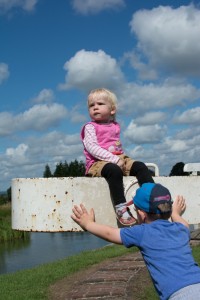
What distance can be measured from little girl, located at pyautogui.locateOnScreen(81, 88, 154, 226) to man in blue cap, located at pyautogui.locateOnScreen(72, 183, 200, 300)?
10 cm

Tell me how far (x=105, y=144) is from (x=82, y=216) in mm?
656

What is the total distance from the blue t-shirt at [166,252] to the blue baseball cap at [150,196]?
7.2 inches

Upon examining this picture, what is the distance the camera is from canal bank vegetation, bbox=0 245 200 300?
31.3ft

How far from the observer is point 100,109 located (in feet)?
10.1

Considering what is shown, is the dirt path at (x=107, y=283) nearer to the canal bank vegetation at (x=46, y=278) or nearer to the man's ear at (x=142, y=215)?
the canal bank vegetation at (x=46, y=278)

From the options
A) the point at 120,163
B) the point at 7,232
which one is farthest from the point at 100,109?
the point at 7,232

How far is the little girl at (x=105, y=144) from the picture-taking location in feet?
9.50

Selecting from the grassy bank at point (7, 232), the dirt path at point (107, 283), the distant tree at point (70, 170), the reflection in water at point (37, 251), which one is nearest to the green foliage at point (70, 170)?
the distant tree at point (70, 170)

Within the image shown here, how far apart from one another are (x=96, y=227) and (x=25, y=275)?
31.9 ft

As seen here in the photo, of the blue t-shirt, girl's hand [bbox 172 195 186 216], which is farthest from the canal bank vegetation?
girl's hand [bbox 172 195 186 216]

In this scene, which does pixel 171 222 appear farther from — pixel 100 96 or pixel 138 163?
pixel 100 96

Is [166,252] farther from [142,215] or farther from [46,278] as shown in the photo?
[46,278]

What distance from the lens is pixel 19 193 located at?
277cm

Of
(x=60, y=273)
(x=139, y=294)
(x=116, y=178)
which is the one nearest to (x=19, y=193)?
(x=116, y=178)
